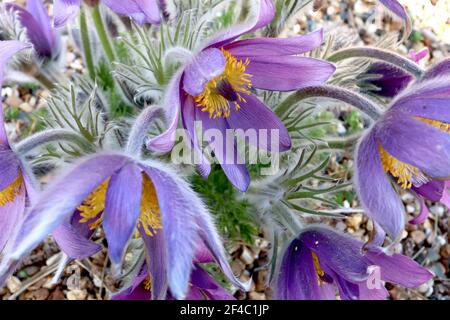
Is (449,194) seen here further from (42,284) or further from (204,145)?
(42,284)

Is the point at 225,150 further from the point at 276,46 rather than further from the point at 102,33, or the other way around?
the point at 102,33

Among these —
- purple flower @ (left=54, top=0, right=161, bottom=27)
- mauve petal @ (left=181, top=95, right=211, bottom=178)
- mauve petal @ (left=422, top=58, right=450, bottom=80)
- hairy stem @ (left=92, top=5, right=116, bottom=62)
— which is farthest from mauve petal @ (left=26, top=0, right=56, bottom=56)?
mauve petal @ (left=422, top=58, right=450, bottom=80)

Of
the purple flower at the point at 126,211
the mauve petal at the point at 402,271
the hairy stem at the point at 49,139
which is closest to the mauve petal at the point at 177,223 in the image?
the purple flower at the point at 126,211

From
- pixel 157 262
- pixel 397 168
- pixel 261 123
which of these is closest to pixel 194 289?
pixel 157 262

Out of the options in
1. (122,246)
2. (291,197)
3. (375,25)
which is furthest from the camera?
(375,25)

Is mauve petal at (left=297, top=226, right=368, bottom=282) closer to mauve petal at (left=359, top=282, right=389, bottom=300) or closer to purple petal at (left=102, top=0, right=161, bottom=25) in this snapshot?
mauve petal at (left=359, top=282, right=389, bottom=300)

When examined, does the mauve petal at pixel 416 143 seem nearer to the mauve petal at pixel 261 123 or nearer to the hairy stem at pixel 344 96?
the hairy stem at pixel 344 96

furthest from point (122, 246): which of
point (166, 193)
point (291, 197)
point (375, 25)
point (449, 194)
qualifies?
point (375, 25)
